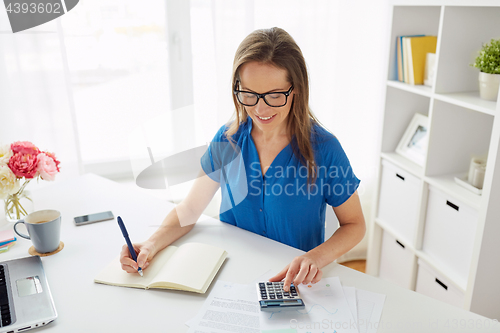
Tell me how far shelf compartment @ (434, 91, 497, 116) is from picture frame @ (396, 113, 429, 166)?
0.25 metres

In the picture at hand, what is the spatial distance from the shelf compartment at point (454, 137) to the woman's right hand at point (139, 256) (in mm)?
1268

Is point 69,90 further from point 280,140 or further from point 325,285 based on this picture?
point 325,285

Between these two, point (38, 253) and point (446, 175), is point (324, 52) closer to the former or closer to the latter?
point (446, 175)

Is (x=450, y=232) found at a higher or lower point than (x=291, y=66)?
lower

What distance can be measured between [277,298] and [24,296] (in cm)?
60

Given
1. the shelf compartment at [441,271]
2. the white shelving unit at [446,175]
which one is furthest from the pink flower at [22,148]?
the shelf compartment at [441,271]

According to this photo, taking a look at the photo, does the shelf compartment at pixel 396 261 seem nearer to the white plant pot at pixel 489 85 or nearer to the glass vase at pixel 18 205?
the white plant pot at pixel 489 85

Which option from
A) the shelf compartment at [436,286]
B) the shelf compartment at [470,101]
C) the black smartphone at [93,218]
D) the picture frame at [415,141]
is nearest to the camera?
the black smartphone at [93,218]

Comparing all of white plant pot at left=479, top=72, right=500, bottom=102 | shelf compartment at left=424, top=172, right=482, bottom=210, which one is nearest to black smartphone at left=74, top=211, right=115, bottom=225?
shelf compartment at left=424, top=172, right=482, bottom=210

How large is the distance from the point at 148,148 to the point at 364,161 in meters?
1.62

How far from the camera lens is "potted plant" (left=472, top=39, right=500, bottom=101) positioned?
153 cm

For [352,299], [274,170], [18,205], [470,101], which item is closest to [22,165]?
[18,205]

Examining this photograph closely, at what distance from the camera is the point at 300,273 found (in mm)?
995

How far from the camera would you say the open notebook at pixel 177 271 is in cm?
102
